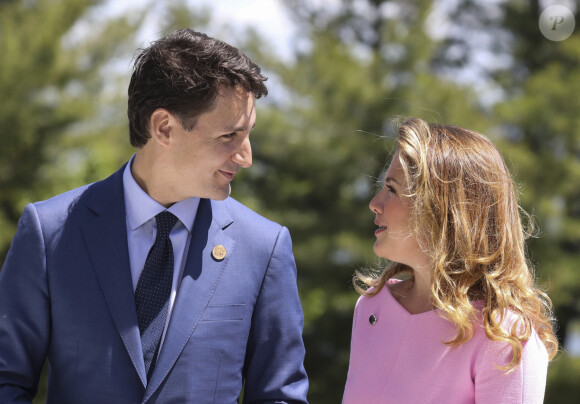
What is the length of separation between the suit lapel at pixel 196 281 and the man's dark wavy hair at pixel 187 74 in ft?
0.91

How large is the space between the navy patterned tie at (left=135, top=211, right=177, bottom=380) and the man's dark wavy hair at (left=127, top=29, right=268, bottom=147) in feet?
1.13

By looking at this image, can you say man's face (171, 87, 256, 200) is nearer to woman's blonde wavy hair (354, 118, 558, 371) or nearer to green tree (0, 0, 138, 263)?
woman's blonde wavy hair (354, 118, 558, 371)

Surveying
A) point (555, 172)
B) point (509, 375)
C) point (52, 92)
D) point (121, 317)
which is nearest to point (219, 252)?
point (121, 317)

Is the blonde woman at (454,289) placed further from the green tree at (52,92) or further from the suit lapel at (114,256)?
the green tree at (52,92)

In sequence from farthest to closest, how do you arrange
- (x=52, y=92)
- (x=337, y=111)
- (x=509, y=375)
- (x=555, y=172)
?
A: 1. (x=52, y=92)
2. (x=337, y=111)
3. (x=555, y=172)
4. (x=509, y=375)

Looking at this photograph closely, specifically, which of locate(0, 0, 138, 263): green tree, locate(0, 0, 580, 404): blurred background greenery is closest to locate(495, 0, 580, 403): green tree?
locate(0, 0, 580, 404): blurred background greenery

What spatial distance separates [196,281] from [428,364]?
666 mm

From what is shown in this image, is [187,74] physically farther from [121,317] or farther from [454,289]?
Result: [454,289]

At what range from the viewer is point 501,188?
215 cm

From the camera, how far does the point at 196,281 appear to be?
2121mm

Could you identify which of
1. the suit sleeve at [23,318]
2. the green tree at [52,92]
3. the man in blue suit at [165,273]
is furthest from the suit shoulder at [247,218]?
the green tree at [52,92]

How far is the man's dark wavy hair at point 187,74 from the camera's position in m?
2.12

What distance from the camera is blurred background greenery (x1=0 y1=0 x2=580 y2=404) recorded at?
11.3m

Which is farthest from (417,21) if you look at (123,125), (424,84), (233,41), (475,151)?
(475,151)
